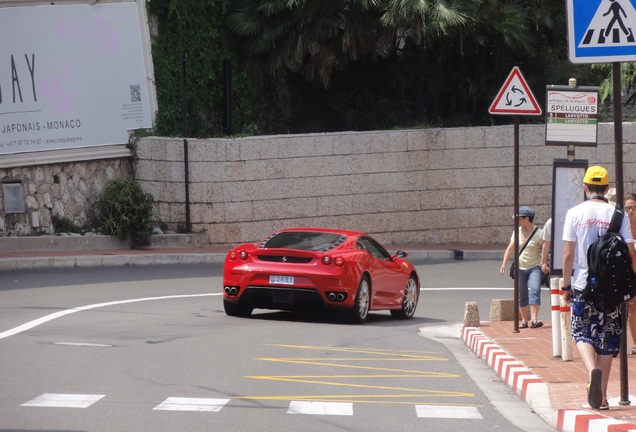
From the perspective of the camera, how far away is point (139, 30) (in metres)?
26.5

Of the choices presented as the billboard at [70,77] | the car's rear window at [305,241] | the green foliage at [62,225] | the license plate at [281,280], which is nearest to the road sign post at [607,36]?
the license plate at [281,280]

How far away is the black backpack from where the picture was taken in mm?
8844

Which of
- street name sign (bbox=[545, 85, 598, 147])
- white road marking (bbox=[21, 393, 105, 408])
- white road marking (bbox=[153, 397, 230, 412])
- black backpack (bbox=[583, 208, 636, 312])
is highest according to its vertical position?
street name sign (bbox=[545, 85, 598, 147])

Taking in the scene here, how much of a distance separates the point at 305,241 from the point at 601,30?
310 inches

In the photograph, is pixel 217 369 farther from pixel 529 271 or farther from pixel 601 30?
pixel 529 271

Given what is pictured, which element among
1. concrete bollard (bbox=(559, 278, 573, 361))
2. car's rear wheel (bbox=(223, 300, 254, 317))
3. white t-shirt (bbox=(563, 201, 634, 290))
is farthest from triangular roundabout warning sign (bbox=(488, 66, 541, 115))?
white t-shirt (bbox=(563, 201, 634, 290))

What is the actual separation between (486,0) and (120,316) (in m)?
13.9

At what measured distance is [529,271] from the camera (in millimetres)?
16141

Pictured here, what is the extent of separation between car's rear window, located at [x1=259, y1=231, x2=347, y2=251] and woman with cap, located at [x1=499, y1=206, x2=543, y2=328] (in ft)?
8.07

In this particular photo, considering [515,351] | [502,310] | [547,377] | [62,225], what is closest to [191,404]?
[547,377]

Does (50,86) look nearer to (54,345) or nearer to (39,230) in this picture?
(39,230)

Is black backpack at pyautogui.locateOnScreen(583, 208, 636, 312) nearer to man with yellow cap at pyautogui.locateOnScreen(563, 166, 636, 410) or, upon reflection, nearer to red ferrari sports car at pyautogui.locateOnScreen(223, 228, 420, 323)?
man with yellow cap at pyautogui.locateOnScreen(563, 166, 636, 410)

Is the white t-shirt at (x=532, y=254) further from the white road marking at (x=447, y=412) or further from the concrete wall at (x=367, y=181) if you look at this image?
the concrete wall at (x=367, y=181)

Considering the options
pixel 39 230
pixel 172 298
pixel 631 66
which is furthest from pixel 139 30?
pixel 631 66
